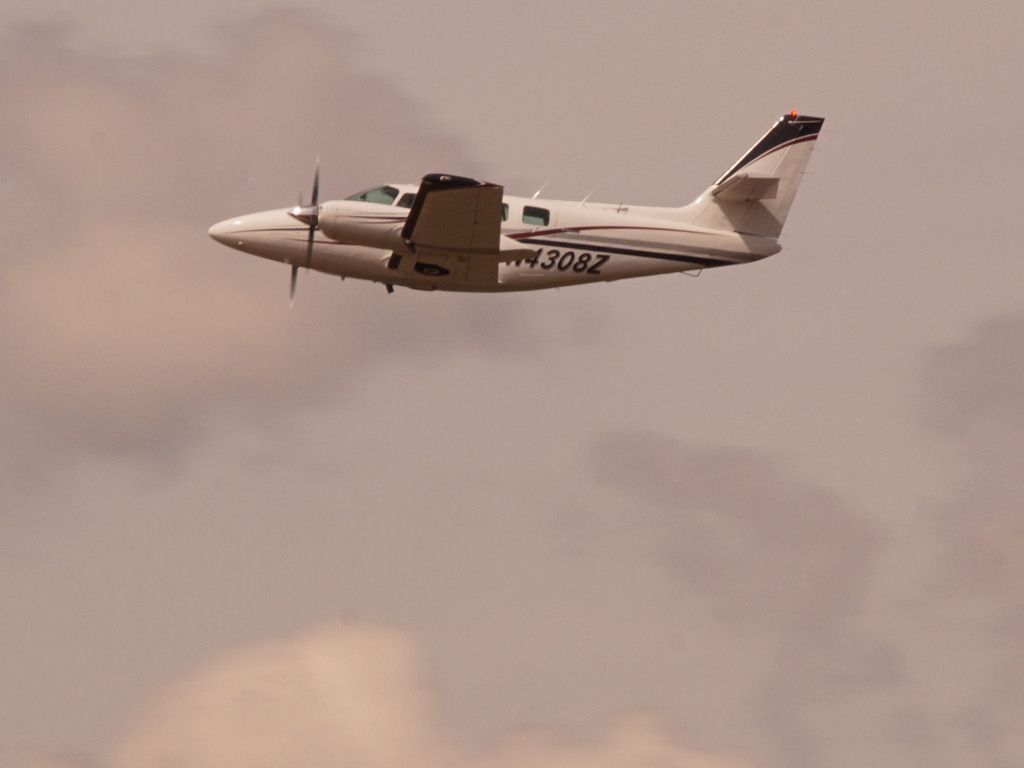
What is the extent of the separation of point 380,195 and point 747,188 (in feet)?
31.7

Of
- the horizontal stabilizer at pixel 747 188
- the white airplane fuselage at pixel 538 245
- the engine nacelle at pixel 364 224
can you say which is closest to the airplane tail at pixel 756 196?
the horizontal stabilizer at pixel 747 188

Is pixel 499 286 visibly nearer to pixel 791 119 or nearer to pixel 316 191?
pixel 316 191

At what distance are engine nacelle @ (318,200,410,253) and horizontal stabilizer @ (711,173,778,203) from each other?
29.4 feet

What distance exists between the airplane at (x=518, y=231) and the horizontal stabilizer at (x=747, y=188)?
1.0 inches

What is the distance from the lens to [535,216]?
5069cm

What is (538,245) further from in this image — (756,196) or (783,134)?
(783,134)

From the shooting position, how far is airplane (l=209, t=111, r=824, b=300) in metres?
48.0

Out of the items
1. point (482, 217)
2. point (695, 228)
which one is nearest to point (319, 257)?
point (482, 217)

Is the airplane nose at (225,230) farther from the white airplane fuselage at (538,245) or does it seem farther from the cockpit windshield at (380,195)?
the cockpit windshield at (380,195)

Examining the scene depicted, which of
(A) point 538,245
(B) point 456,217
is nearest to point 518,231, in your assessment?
(A) point 538,245

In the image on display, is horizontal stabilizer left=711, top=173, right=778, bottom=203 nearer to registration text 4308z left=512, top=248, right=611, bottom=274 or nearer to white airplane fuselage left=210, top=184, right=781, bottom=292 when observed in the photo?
white airplane fuselage left=210, top=184, right=781, bottom=292

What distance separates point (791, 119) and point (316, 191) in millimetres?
12859

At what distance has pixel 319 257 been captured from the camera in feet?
166

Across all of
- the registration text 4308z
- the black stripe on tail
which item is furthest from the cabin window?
the black stripe on tail
